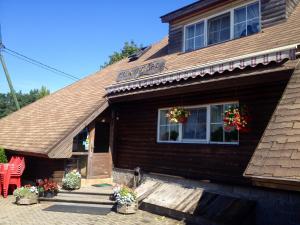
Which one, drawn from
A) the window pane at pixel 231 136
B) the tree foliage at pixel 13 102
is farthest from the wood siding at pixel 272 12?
the tree foliage at pixel 13 102

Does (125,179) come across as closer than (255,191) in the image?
No

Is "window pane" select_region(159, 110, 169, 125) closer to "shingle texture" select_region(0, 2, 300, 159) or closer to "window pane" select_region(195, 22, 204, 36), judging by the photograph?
"shingle texture" select_region(0, 2, 300, 159)

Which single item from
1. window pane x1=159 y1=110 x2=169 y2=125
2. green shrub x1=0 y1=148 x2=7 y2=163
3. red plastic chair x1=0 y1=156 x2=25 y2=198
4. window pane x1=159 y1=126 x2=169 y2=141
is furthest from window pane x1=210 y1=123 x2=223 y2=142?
green shrub x1=0 y1=148 x2=7 y2=163

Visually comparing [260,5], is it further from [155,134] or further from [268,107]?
Result: [155,134]

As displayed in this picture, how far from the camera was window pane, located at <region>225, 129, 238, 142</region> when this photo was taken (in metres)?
8.85

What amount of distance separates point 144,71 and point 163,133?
231 cm

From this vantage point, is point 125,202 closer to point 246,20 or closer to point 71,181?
point 71,181

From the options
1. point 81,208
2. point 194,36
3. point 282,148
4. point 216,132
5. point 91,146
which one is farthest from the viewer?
point 194,36

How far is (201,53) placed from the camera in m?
11.5

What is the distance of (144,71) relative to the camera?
1158 centimetres

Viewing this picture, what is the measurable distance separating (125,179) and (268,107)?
601cm

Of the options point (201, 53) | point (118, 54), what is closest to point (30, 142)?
point (201, 53)

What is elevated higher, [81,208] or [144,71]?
[144,71]

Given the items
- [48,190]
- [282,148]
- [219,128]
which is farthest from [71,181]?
[282,148]
